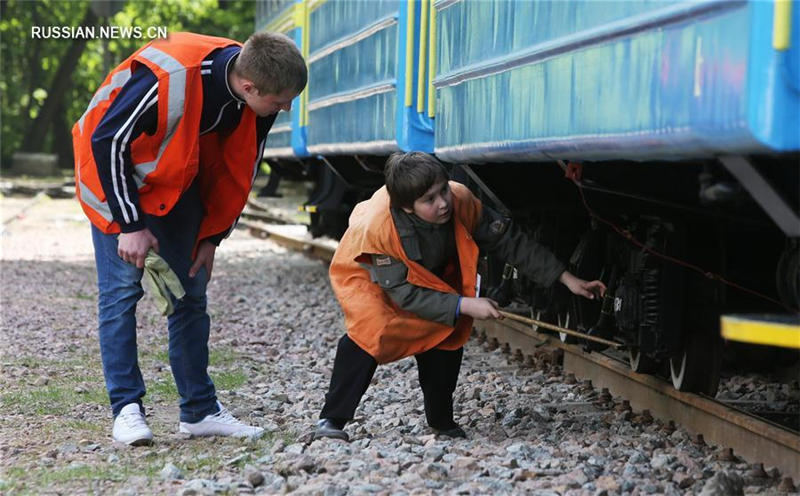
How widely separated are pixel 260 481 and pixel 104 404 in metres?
1.89

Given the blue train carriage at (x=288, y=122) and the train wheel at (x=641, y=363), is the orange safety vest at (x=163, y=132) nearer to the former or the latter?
the train wheel at (x=641, y=363)

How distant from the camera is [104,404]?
5691mm

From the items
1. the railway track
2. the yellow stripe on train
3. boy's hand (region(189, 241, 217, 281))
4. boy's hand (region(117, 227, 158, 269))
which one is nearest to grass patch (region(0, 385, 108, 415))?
boy's hand (region(189, 241, 217, 281))

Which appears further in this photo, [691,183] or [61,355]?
[61,355]

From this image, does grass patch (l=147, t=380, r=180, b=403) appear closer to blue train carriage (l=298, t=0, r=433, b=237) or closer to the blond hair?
blue train carriage (l=298, t=0, r=433, b=237)

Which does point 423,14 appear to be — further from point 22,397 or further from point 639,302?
point 22,397

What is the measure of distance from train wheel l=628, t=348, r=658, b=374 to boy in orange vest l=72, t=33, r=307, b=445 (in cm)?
193

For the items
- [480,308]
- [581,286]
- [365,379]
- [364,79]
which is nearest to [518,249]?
[581,286]

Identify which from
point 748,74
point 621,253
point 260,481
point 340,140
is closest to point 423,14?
point 621,253

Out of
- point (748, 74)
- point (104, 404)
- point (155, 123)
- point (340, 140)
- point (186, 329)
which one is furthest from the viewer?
point (340, 140)

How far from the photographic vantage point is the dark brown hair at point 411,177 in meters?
4.41

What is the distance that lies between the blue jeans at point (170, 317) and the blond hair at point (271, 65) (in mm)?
636

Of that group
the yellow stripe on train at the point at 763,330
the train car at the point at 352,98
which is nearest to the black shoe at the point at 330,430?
the yellow stripe on train at the point at 763,330

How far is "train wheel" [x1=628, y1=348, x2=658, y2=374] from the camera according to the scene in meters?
5.79
